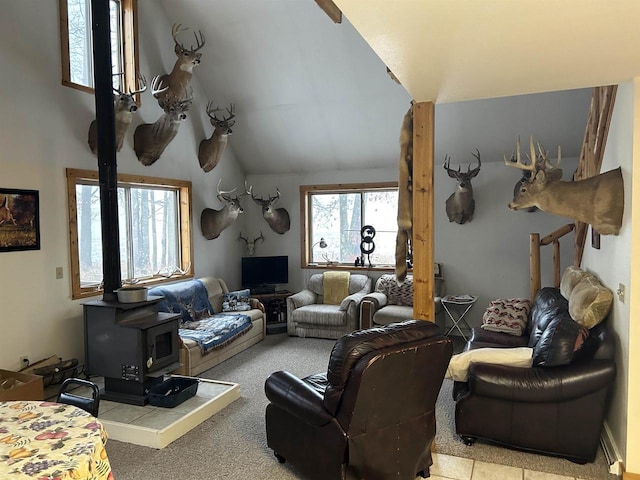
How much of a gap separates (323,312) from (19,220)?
3.59m

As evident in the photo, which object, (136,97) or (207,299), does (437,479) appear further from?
(136,97)

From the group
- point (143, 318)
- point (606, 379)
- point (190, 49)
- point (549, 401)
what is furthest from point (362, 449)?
point (190, 49)

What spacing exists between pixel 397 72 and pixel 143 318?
2.88m

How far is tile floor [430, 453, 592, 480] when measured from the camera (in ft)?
9.73

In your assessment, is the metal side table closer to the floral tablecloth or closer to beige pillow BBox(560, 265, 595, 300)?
beige pillow BBox(560, 265, 595, 300)

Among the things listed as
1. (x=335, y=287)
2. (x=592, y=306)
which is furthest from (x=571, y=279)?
(x=335, y=287)

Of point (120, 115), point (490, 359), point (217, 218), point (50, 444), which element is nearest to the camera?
point (50, 444)

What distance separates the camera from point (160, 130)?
5375 mm

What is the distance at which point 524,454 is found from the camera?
325 centimetres

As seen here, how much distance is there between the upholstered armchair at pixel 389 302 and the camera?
5.94m

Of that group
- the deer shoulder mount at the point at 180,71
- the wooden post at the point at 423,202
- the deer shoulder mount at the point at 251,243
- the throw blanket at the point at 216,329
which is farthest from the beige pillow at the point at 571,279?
the deer shoulder mount at the point at 251,243

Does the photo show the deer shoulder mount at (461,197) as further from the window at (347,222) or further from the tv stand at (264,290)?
the tv stand at (264,290)

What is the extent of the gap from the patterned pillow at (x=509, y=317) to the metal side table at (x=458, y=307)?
37.3 inches

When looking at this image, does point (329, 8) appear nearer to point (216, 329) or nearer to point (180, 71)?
point (180, 71)
